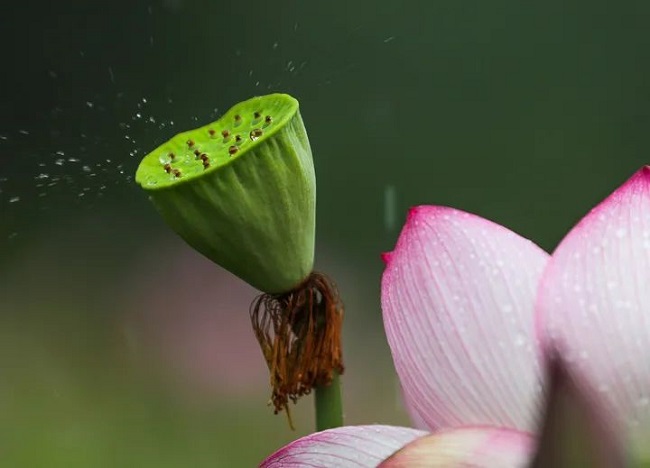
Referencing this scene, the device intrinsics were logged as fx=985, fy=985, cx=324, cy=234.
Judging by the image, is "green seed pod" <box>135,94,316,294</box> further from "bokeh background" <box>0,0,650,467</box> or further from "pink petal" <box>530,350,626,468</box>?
"bokeh background" <box>0,0,650,467</box>

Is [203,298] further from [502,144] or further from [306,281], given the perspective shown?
[306,281]

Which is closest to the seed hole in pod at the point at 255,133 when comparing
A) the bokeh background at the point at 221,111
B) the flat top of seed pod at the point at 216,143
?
the flat top of seed pod at the point at 216,143

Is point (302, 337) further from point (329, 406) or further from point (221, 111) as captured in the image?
point (221, 111)

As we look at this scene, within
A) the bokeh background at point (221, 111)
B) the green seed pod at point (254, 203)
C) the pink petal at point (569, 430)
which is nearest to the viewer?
the pink petal at point (569, 430)

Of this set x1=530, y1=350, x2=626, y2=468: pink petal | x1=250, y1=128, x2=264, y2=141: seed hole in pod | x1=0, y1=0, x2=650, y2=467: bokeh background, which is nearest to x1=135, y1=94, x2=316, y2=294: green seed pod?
x1=250, y1=128, x2=264, y2=141: seed hole in pod

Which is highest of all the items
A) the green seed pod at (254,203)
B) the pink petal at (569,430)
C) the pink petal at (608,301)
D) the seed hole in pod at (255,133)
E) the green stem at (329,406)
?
the seed hole in pod at (255,133)

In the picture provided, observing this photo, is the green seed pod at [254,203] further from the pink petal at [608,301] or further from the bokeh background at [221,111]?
the bokeh background at [221,111]

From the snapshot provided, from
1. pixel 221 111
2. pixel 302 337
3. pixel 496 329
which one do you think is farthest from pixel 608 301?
pixel 221 111

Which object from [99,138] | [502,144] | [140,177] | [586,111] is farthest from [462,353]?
[586,111]
